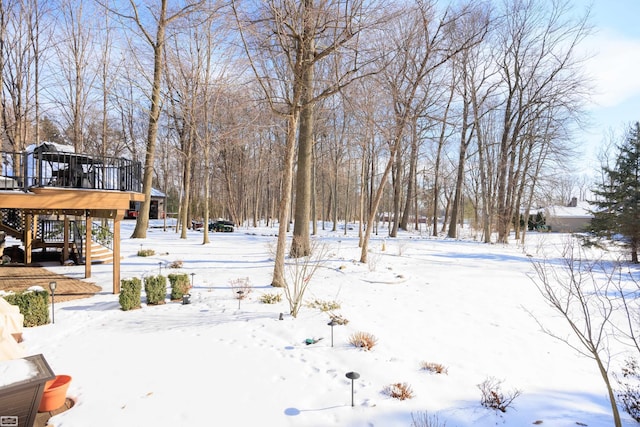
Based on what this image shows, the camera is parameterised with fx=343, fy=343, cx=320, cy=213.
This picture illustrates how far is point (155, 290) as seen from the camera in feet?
21.0

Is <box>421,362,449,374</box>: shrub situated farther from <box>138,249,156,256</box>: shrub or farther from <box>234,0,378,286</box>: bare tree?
<box>138,249,156,256</box>: shrub

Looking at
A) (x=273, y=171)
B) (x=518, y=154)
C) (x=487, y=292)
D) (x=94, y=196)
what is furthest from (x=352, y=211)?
(x=94, y=196)

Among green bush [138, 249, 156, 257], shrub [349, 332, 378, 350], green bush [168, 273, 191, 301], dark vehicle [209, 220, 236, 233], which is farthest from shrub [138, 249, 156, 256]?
dark vehicle [209, 220, 236, 233]

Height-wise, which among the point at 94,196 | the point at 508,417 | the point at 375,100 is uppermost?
the point at 375,100

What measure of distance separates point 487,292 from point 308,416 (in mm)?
7055

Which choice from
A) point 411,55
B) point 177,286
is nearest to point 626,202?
point 411,55

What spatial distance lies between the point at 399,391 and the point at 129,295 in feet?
15.9

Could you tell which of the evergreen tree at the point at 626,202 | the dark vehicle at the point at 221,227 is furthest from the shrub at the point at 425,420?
the dark vehicle at the point at 221,227

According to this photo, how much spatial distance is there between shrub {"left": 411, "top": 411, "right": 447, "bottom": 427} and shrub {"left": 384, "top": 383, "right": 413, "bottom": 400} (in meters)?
0.27

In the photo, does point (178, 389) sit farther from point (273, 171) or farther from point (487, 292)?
point (273, 171)

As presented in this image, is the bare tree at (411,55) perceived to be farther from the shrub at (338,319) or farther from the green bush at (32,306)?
the green bush at (32,306)

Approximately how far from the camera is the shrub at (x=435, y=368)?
4287mm

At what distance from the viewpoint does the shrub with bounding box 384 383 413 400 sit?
11.9ft

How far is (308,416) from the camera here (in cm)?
327
